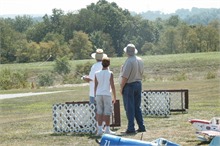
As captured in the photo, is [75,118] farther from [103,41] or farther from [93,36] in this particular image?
[103,41]

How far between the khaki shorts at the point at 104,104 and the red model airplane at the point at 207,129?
1.66m

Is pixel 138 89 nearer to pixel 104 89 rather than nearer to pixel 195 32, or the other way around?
pixel 104 89

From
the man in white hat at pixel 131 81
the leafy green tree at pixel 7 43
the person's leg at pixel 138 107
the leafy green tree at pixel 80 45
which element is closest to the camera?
the man in white hat at pixel 131 81

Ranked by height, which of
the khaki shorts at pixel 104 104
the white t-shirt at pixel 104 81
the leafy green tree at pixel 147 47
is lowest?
the leafy green tree at pixel 147 47

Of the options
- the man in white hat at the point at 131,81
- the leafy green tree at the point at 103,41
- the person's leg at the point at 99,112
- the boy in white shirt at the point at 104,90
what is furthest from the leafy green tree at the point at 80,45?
the boy in white shirt at the point at 104,90

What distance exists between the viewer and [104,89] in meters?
11.0

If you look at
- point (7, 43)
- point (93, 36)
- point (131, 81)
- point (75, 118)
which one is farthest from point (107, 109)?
point (93, 36)

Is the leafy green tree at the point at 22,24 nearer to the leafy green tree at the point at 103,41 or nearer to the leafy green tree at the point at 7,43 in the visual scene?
the leafy green tree at the point at 7,43

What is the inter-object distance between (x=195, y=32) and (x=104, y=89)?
86.4 metres

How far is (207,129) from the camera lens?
10258mm

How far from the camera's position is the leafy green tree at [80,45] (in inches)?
3376

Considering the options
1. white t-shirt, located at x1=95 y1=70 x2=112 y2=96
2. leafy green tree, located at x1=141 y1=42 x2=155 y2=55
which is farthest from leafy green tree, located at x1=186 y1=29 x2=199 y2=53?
white t-shirt, located at x1=95 y1=70 x2=112 y2=96

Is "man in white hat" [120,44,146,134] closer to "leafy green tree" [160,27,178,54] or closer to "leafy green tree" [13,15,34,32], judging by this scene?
"leafy green tree" [160,27,178,54]

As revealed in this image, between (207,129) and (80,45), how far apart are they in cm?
7754
